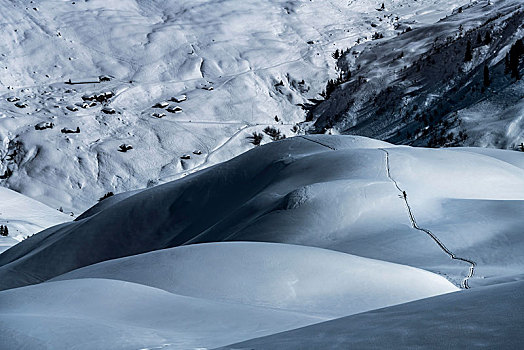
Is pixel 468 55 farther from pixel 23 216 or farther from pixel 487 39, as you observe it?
pixel 23 216

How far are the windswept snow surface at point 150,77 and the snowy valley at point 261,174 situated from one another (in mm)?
71

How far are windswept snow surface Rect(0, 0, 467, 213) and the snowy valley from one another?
0.07m

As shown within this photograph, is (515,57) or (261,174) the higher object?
(261,174)

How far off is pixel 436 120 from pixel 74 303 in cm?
1302

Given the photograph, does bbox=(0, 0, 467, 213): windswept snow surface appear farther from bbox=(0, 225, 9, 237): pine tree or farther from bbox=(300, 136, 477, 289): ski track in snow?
bbox=(300, 136, 477, 289): ski track in snow

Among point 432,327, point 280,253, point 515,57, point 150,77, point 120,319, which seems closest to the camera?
point 432,327

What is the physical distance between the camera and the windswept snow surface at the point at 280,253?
6.88 ft

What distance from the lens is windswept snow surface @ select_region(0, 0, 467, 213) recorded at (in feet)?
53.2

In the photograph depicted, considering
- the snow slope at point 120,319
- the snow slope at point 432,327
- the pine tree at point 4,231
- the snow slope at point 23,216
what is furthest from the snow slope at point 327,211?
the snow slope at point 23,216

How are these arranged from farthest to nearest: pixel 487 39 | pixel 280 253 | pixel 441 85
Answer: pixel 487 39, pixel 441 85, pixel 280 253

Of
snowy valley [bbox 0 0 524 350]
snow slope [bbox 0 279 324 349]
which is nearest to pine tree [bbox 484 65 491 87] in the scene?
snowy valley [bbox 0 0 524 350]

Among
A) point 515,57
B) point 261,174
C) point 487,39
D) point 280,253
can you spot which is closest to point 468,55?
point 487,39

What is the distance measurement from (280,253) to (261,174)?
3.80 meters

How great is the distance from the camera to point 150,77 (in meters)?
19.3
